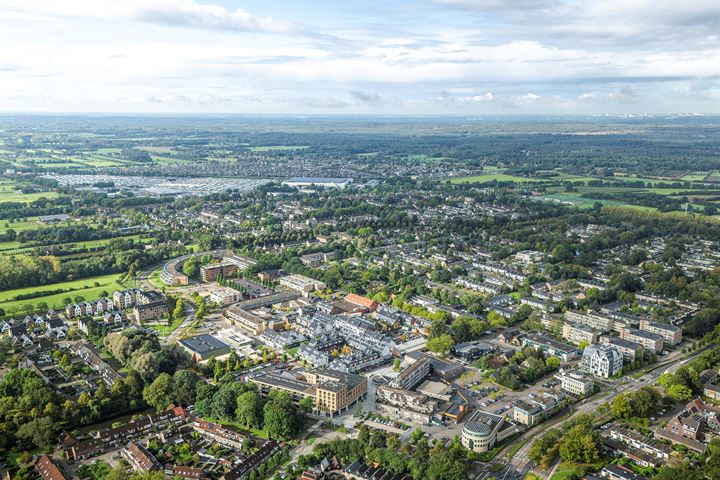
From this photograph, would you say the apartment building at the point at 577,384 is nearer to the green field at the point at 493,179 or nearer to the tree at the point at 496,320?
the tree at the point at 496,320

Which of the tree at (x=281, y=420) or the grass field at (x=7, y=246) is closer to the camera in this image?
the tree at (x=281, y=420)

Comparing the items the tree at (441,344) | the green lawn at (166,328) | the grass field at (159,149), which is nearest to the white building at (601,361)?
the tree at (441,344)

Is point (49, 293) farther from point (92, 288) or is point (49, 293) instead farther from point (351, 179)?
point (351, 179)

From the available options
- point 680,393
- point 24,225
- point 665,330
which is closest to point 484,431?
point 680,393

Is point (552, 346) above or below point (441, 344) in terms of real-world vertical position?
below

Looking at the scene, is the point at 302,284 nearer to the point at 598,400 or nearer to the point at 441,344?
the point at 441,344

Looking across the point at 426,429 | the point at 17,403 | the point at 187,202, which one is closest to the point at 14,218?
the point at 187,202

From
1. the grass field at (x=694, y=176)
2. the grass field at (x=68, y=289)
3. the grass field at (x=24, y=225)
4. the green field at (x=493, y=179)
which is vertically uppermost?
the grass field at (x=694, y=176)
